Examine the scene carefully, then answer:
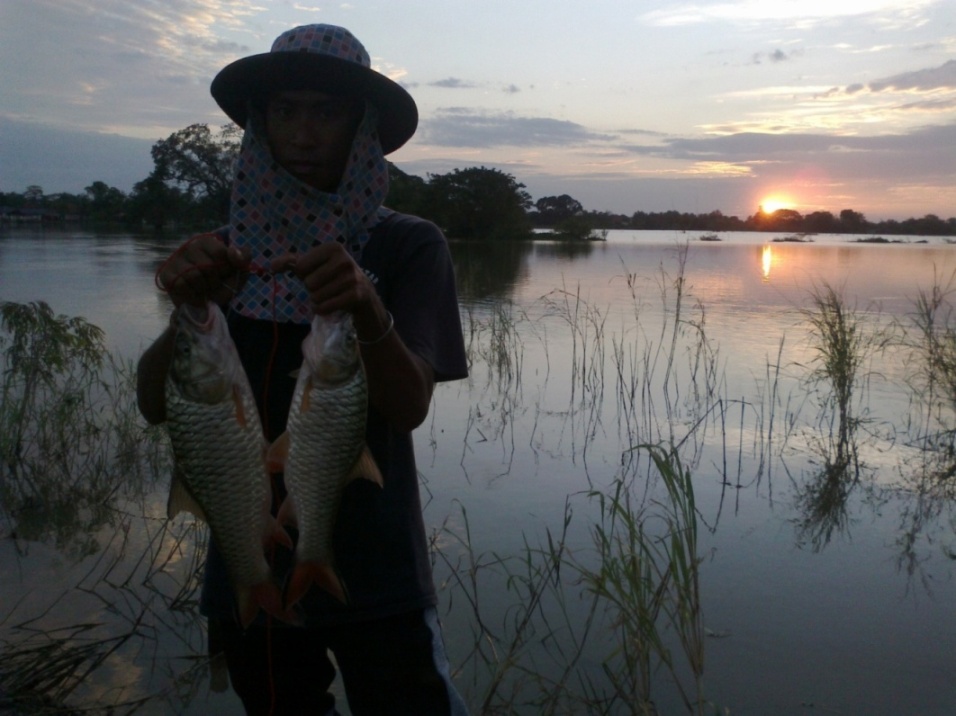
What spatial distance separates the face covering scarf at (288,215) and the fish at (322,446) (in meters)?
0.31

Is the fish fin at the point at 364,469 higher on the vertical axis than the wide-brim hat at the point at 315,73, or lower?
lower

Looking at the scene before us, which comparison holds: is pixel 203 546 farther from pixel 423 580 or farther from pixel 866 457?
pixel 866 457

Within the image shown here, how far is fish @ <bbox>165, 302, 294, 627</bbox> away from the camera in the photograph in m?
1.62

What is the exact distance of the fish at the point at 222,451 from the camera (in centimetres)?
162

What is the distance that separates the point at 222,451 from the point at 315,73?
3.32 ft

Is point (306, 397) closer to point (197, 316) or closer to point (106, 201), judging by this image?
point (197, 316)

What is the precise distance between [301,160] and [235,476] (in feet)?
2.80

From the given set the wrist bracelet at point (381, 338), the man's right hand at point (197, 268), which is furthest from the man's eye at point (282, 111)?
the wrist bracelet at point (381, 338)

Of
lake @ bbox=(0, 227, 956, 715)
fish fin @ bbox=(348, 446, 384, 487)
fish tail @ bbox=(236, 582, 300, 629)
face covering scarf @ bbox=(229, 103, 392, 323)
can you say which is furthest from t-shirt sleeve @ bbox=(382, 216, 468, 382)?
lake @ bbox=(0, 227, 956, 715)

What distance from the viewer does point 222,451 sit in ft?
5.57

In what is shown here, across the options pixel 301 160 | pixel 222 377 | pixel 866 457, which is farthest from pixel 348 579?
pixel 866 457

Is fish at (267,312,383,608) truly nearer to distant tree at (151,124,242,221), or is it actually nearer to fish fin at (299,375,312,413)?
fish fin at (299,375,312,413)

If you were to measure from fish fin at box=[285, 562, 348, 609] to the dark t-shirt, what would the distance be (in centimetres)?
15

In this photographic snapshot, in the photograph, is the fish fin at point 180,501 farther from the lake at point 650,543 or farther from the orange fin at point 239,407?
the lake at point 650,543
